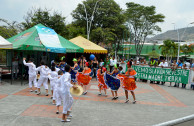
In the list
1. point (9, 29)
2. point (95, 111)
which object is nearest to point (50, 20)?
point (9, 29)

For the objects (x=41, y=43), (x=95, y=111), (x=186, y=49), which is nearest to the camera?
(x=95, y=111)

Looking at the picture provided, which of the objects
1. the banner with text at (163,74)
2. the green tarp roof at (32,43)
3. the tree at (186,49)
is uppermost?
the tree at (186,49)

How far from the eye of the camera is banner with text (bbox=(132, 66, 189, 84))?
12.8 m

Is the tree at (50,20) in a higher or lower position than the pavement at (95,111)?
higher

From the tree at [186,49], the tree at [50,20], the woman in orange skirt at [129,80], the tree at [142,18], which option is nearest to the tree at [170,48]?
the tree at [186,49]

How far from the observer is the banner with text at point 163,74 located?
12.8m

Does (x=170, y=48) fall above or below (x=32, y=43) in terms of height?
above

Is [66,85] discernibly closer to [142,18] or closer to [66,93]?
[66,93]

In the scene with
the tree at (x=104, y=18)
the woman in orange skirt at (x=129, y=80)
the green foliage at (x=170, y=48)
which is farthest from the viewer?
the green foliage at (x=170, y=48)

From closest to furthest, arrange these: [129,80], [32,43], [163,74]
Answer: [129,80]
[32,43]
[163,74]

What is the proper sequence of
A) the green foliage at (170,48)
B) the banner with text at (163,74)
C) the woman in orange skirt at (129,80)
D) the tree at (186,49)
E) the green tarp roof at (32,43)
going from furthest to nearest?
the green foliage at (170,48) < the tree at (186,49) < the banner with text at (163,74) < the green tarp roof at (32,43) < the woman in orange skirt at (129,80)

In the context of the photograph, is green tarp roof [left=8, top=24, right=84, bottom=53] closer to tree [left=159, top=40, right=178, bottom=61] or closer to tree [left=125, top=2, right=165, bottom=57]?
tree [left=125, top=2, right=165, bottom=57]

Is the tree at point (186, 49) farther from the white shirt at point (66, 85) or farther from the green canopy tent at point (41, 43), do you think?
the white shirt at point (66, 85)

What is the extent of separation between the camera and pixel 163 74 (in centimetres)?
1380
